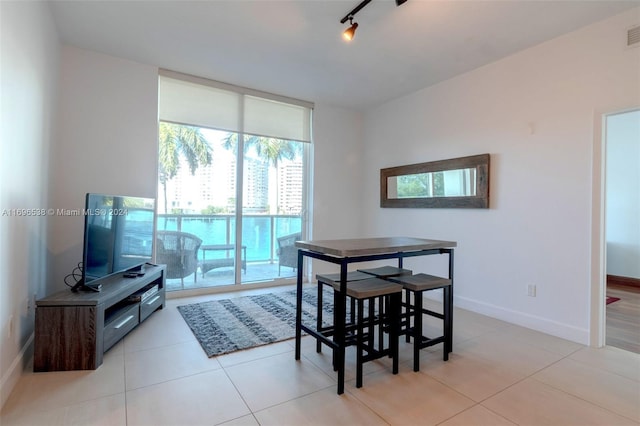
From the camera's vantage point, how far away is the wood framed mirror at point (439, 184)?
349 centimetres

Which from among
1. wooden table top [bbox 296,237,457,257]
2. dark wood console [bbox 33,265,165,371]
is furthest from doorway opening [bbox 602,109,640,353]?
dark wood console [bbox 33,265,165,371]

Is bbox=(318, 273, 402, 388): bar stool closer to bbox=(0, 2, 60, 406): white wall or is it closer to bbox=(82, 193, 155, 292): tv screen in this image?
bbox=(82, 193, 155, 292): tv screen

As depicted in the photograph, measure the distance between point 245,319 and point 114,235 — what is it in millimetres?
1411

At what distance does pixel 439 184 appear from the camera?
3.93 meters

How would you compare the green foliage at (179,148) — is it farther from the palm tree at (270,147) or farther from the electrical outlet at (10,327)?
the electrical outlet at (10,327)

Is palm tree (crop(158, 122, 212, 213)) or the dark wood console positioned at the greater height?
palm tree (crop(158, 122, 212, 213))

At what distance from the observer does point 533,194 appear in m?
3.07

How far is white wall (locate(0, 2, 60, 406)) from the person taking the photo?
1817 millimetres

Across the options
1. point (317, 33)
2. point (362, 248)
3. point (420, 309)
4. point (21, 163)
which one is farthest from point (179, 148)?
point (420, 309)

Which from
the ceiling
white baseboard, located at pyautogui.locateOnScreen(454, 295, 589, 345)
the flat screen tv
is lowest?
white baseboard, located at pyautogui.locateOnScreen(454, 295, 589, 345)

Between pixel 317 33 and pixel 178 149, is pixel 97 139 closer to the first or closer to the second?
pixel 178 149

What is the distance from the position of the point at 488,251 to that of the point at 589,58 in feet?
6.44

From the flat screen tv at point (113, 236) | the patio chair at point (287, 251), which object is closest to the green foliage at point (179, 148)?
the flat screen tv at point (113, 236)

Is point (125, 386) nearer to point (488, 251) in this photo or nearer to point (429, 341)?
point (429, 341)
